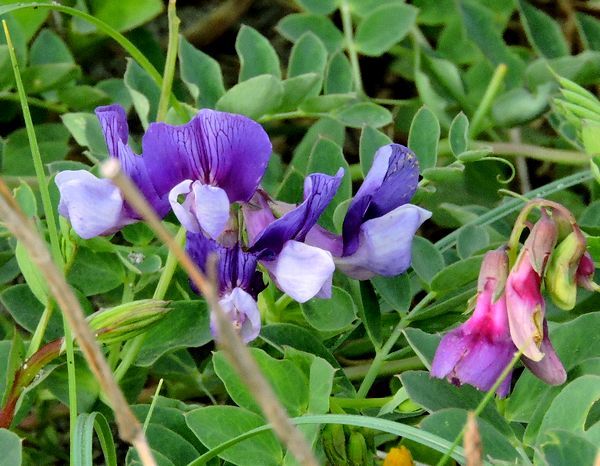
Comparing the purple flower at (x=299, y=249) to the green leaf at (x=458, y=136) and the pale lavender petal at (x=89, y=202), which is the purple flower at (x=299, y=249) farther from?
the green leaf at (x=458, y=136)

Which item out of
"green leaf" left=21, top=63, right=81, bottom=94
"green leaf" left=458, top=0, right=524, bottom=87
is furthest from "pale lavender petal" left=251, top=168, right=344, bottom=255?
"green leaf" left=458, top=0, right=524, bottom=87

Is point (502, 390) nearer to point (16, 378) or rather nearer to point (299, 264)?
point (299, 264)

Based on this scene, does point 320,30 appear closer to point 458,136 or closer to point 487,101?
point 487,101

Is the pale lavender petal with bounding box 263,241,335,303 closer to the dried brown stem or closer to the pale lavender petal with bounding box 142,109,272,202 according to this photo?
the pale lavender petal with bounding box 142,109,272,202

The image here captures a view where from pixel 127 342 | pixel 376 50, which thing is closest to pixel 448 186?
pixel 376 50

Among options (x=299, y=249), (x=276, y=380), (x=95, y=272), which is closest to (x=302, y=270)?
(x=299, y=249)
